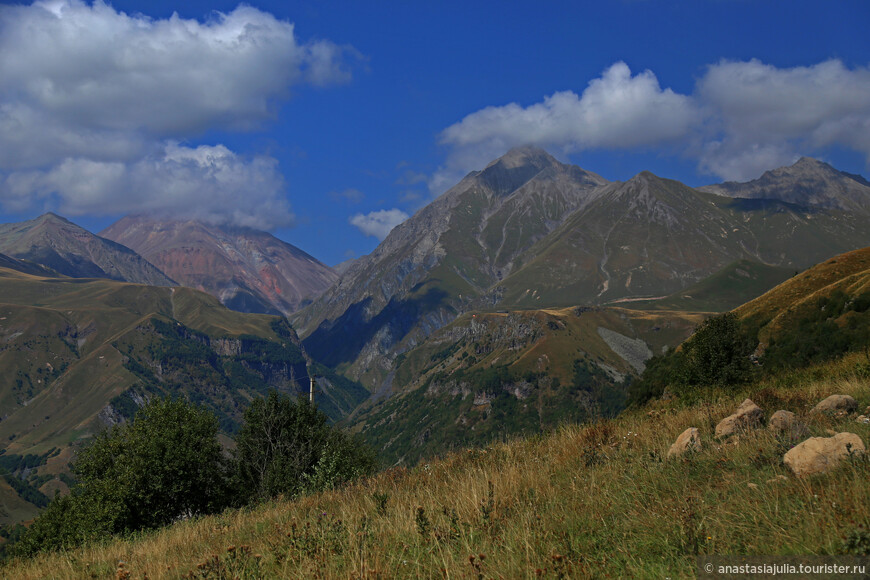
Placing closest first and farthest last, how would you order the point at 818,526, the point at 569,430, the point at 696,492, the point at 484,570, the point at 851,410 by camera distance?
the point at 818,526
the point at 484,570
the point at 696,492
the point at 851,410
the point at 569,430

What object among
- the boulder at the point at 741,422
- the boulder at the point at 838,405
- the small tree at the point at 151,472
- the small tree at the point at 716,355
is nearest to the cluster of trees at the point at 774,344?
the small tree at the point at 716,355

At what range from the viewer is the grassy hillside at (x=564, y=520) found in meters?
5.43

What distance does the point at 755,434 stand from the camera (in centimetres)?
853

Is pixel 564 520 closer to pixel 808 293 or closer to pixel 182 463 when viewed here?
pixel 182 463

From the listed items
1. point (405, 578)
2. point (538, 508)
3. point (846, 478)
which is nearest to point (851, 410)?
point (846, 478)

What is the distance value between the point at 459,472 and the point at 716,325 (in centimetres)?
3480

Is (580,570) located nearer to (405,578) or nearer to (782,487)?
(405,578)

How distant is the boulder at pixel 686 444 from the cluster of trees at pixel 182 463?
941 inches

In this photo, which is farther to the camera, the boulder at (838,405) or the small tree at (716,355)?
the small tree at (716,355)

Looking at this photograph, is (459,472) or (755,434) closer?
(755,434)

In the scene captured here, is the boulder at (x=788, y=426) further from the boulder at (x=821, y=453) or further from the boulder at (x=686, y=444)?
the boulder at (x=821, y=453)

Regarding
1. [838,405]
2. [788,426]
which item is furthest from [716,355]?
[788,426]

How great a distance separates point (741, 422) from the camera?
9.38 metres

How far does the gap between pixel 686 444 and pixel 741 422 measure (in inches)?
52.7
